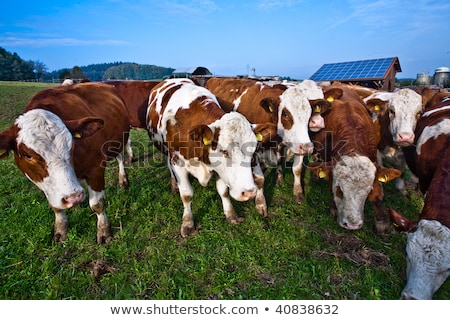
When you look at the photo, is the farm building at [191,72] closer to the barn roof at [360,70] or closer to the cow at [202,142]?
the barn roof at [360,70]

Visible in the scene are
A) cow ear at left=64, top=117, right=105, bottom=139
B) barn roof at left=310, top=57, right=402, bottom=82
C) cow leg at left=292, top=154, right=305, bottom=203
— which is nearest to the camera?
cow ear at left=64, top=117, right=105, bottom=139

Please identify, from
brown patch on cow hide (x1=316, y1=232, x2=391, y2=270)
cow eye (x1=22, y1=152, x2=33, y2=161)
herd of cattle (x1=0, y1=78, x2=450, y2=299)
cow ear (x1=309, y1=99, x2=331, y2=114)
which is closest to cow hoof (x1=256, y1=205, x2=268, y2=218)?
herd of cattle (x1=0, y1=78, x2=450, y2=299)

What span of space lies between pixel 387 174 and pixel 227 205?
7.59ft

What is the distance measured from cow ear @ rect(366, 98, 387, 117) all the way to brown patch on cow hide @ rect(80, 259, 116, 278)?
5.29 meters

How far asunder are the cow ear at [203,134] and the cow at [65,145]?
45.4 inches

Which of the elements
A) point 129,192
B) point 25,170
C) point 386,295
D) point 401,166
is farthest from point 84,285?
point 401,166

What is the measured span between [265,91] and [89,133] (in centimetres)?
348

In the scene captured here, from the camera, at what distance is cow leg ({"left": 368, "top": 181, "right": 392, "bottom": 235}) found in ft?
13.1

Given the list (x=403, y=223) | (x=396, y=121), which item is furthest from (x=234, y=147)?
(x=396, y=121)

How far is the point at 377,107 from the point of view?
5.62 meters

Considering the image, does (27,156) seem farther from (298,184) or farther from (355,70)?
(355,70)

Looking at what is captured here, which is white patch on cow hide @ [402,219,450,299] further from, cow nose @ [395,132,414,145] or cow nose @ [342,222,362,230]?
cow nose @ [395,132,414,145]

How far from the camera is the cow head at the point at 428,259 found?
256 centimetres
